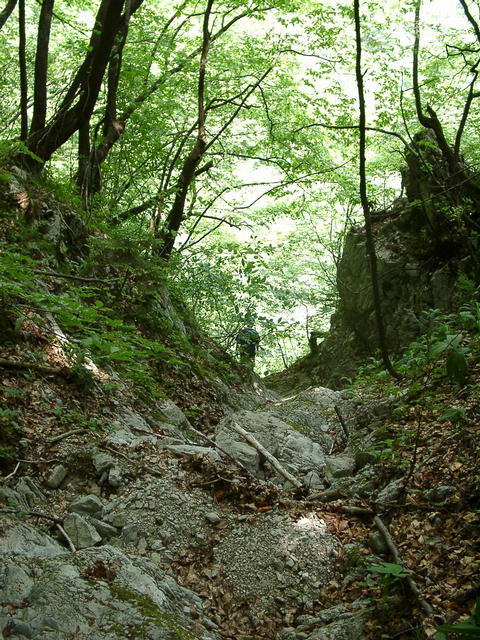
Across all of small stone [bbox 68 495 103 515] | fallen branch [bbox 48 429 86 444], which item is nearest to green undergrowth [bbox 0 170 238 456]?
fallen branch [bbox 48 429 86 444]

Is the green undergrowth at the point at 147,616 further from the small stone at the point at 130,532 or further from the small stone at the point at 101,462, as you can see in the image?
the small stone at the point at 101,462

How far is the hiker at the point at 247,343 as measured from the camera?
35.4 feet

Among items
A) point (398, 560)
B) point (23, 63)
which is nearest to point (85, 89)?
point (23, 63)

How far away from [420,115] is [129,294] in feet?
22.7

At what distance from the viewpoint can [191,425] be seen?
22.1 feet

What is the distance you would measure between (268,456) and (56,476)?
2570 millimetres

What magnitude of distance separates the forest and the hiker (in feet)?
0.46

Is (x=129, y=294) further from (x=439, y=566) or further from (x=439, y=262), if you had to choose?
(x=439, y=262)

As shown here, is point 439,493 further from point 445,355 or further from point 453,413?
point 445,355

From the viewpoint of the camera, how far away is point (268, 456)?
5.47 metres

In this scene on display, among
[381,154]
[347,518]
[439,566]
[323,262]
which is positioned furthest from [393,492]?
[323,262]

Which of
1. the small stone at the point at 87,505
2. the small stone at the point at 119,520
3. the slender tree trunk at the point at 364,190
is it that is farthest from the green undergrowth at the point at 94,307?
the slender tree trunk at the point at 364,190

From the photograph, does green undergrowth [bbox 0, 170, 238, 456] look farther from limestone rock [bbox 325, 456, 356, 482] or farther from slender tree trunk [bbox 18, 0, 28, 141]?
limestone rock [bbox 325, 456, 356, 482]

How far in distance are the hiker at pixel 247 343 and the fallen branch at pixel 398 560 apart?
A: 7411mm
